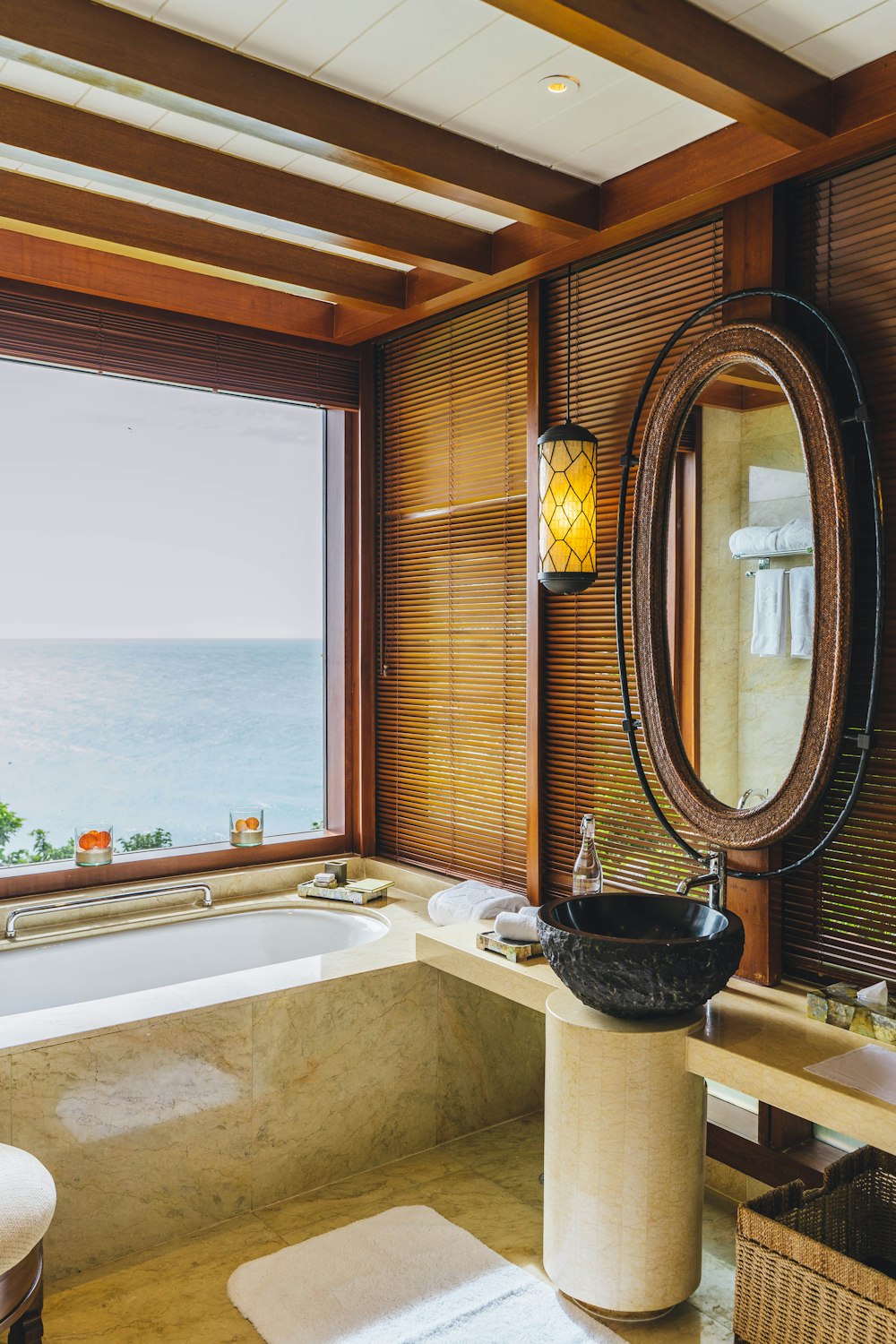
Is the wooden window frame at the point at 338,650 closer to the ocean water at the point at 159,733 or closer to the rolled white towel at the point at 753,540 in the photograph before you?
the rolled white towel at the point at 753,540

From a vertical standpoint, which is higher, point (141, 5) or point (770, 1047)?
point (141, 5)

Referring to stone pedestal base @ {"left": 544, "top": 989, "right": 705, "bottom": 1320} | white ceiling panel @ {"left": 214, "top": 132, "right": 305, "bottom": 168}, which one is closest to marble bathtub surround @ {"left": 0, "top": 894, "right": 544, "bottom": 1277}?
stone pedestal base @ {"left": 544, "top": 989, "right": 705, "bottom": 1320}

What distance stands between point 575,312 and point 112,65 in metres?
1.47

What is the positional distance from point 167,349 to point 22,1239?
2.77 meters

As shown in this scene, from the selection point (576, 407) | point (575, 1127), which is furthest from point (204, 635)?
point (575, 1127)

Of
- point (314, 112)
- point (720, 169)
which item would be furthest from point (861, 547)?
point (314, 112)

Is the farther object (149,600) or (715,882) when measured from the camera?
(149,600)

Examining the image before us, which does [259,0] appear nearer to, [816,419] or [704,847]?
[816,419]

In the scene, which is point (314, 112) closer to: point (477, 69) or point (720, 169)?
point (477, 69)

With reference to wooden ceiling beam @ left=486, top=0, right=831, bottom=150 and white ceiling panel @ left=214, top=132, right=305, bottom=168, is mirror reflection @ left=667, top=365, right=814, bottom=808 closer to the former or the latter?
wooden ceiling beam @ left=486, top=0, right=831, bottom=150

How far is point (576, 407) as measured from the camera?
3037 mm

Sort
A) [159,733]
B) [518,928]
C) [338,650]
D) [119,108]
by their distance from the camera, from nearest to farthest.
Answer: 1. [119,108]
2. [518,928]
3. [338,650]
4. [159,733]

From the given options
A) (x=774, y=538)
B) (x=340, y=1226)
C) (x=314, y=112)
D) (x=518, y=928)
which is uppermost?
(x=314, y=112)

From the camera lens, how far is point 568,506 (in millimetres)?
2816
